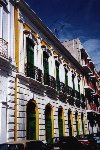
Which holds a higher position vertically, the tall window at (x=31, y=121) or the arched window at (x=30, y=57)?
the arched window at (x=30, y=57)

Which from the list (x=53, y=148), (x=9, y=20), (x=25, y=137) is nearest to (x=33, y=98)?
(x=25, y=137)

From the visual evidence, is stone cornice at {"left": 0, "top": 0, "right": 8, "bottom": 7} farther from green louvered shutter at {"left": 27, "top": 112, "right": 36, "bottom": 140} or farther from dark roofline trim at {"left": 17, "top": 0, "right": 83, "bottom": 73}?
green louvered shutter at {"left": 27, "top": 112, "right": 36, "bottom": 140}

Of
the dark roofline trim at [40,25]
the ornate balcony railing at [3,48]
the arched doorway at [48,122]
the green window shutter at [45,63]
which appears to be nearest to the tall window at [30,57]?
the dark roofline trim at [40,25]

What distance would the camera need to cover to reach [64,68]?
25406mm

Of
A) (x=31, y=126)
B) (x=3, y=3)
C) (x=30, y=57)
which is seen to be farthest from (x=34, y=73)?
(x=3, y=3)

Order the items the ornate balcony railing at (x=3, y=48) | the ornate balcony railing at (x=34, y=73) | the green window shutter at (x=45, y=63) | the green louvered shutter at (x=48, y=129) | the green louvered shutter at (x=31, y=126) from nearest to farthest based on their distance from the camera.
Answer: the ornate balcony railing at (x=3, y=48) < the green louvered shutter at (x=31, y=126) < the ornate balcony railing at (x=34, y=73) < the green louvered shutter at (x=48, y=129) < the green window shutter at (x=45, y=63)

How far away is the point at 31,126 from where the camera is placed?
1709cm

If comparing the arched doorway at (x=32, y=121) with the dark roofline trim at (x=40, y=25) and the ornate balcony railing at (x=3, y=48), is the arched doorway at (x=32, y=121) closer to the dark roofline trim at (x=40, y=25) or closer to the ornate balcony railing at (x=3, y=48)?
the ornate balcony railing at (x=3, y=48)

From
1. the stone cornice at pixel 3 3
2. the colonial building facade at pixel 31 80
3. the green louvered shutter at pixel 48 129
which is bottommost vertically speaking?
the green louvered shutter at pixel 48 129

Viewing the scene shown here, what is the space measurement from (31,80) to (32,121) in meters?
2.53

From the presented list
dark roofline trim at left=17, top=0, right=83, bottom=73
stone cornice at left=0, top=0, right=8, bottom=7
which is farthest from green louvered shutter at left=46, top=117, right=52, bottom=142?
stone cornice at left=0, top=0, right=8, bottom=7

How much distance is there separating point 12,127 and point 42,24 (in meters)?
8.20

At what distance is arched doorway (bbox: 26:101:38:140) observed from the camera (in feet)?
55.2

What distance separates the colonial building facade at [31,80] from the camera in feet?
47.6
